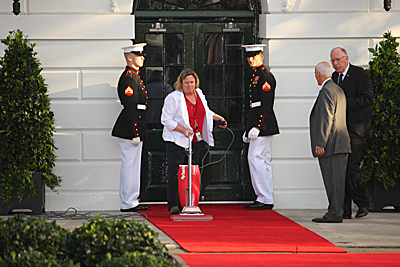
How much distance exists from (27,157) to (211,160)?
106 inches

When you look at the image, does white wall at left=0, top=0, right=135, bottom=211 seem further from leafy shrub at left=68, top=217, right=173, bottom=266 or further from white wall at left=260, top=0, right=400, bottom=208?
leafy shrub at left=68, top=217, right=173, bottom=266

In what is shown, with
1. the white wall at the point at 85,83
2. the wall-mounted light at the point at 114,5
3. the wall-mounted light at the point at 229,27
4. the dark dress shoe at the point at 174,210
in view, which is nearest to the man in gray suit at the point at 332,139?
the dark dress shoe at the point at 174,210

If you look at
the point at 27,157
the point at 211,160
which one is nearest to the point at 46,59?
the point at 27,157

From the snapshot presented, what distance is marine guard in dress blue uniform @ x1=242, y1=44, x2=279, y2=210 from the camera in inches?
301

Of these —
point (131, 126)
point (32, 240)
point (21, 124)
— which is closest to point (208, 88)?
point (131, 126)

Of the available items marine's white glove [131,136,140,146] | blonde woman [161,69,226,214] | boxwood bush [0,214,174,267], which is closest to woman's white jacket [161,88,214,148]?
blonde woman [161,69,226,214]

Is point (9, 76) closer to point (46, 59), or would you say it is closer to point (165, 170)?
point (46, 59)

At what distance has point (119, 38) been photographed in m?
7.92

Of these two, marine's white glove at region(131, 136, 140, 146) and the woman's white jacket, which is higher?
the woman's white jacket

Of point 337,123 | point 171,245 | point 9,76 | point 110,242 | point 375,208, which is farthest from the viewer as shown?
point 375,208

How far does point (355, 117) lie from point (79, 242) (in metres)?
4.24

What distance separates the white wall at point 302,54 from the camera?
321 inches

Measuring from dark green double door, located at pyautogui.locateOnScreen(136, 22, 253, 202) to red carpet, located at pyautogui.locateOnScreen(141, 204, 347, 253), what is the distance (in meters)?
0.84

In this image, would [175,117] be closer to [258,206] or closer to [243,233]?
[258,206]
